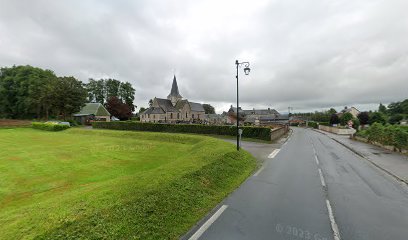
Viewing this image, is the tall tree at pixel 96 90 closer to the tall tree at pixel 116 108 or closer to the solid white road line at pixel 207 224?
the tall tree at pixel 116 108

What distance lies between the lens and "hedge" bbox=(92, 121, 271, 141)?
30.8 meters

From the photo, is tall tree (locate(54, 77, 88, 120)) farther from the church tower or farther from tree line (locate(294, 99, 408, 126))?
tree line (locate(294, 99, 408, 126))

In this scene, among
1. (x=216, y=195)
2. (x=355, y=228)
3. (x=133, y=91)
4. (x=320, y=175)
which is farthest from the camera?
(x=133, y=91)

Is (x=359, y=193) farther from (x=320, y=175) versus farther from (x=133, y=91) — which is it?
(x=133, y=91)

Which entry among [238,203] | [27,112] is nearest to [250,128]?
[238,203]

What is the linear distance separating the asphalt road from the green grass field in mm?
895

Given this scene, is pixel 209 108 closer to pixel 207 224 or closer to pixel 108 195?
pixel 108 195

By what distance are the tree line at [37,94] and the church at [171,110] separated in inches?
582

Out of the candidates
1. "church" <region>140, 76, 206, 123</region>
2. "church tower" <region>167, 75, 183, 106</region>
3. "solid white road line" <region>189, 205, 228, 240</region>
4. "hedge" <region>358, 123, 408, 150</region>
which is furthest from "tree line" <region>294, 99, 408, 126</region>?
"church tower" <region>167, 75, 183, 106</region>

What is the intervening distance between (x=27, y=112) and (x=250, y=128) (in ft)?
239

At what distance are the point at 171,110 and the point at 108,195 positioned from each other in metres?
81.1

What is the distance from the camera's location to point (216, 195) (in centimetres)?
845

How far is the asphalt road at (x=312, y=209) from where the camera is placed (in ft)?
18.8

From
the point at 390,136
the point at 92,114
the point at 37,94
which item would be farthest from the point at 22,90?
the point at 390,136
